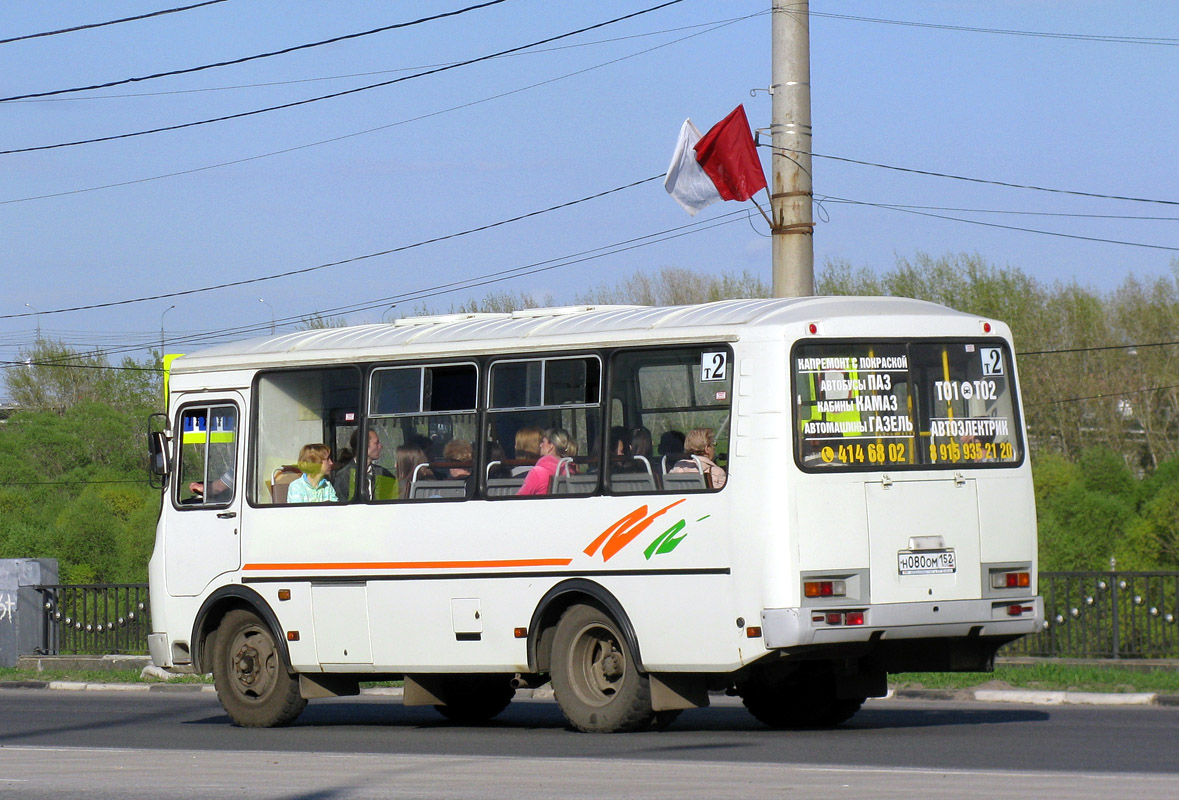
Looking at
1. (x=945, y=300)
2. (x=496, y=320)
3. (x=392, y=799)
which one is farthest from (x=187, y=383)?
(x=945, y=300)

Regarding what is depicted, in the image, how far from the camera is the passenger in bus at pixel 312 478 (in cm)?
1338

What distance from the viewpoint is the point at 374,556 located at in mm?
12828

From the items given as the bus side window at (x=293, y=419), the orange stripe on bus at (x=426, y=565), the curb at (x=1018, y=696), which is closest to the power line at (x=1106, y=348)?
the curb at (x=1018, y=696)

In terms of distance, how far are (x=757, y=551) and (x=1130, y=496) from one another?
43520 millimetres

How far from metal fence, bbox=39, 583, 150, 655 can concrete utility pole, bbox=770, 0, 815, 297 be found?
10.3 metres

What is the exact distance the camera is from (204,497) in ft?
46.3

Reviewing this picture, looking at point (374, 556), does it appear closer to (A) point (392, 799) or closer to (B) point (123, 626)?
(A) point (392, 799)

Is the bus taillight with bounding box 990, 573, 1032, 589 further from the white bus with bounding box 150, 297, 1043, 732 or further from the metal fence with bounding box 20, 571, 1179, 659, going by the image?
the metal fence with bounding box 20, 571, 1179, 659

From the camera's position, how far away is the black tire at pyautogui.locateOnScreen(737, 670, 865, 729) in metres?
12.4

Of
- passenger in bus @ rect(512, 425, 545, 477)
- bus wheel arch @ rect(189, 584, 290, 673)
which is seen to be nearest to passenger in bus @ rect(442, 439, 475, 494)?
passenger in bus @ rect(512, 425, 545, 477)

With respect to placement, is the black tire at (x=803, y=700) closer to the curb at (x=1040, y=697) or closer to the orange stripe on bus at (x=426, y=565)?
the orange stripe on bus at (x=426, y=565)

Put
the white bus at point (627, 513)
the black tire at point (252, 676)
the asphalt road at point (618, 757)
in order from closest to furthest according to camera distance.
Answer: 1. the asphalt road at point (618, 757)
2. the white bus at point (627, 513)
3. the black tire at point (252, 676)

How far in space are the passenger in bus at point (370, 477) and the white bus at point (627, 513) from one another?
2cm

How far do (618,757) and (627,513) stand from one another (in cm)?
190
